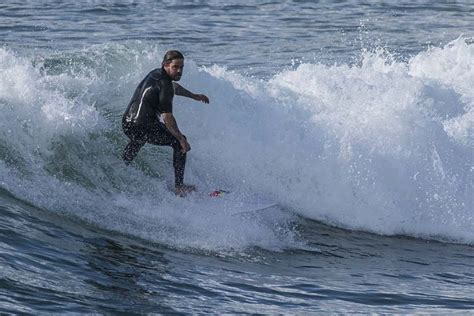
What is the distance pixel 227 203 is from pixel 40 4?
571 inches

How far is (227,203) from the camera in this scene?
10.9 metres

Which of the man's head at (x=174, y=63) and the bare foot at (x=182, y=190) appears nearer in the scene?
the man's head at (x=174, y=63)

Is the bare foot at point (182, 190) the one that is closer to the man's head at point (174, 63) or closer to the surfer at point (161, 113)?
the surfer at point (161, 113)

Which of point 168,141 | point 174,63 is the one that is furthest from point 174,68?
point 168,141

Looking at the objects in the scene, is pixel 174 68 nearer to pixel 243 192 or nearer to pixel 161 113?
pixel 161 113

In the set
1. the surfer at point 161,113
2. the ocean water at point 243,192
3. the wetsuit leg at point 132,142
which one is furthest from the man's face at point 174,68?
the ocean water at point 243,192

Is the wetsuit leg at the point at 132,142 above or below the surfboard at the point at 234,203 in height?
above

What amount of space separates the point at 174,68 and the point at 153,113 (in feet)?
1.80

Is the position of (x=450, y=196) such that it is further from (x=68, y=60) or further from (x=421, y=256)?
(x=68, y=60)

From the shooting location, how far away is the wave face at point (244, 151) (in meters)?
10.7

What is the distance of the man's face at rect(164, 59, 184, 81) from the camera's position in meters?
10.4

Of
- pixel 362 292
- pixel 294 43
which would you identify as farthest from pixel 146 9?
pixel 362 292

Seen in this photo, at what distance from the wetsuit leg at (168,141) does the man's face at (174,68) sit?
56 cm

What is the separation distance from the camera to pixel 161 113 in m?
10.5
